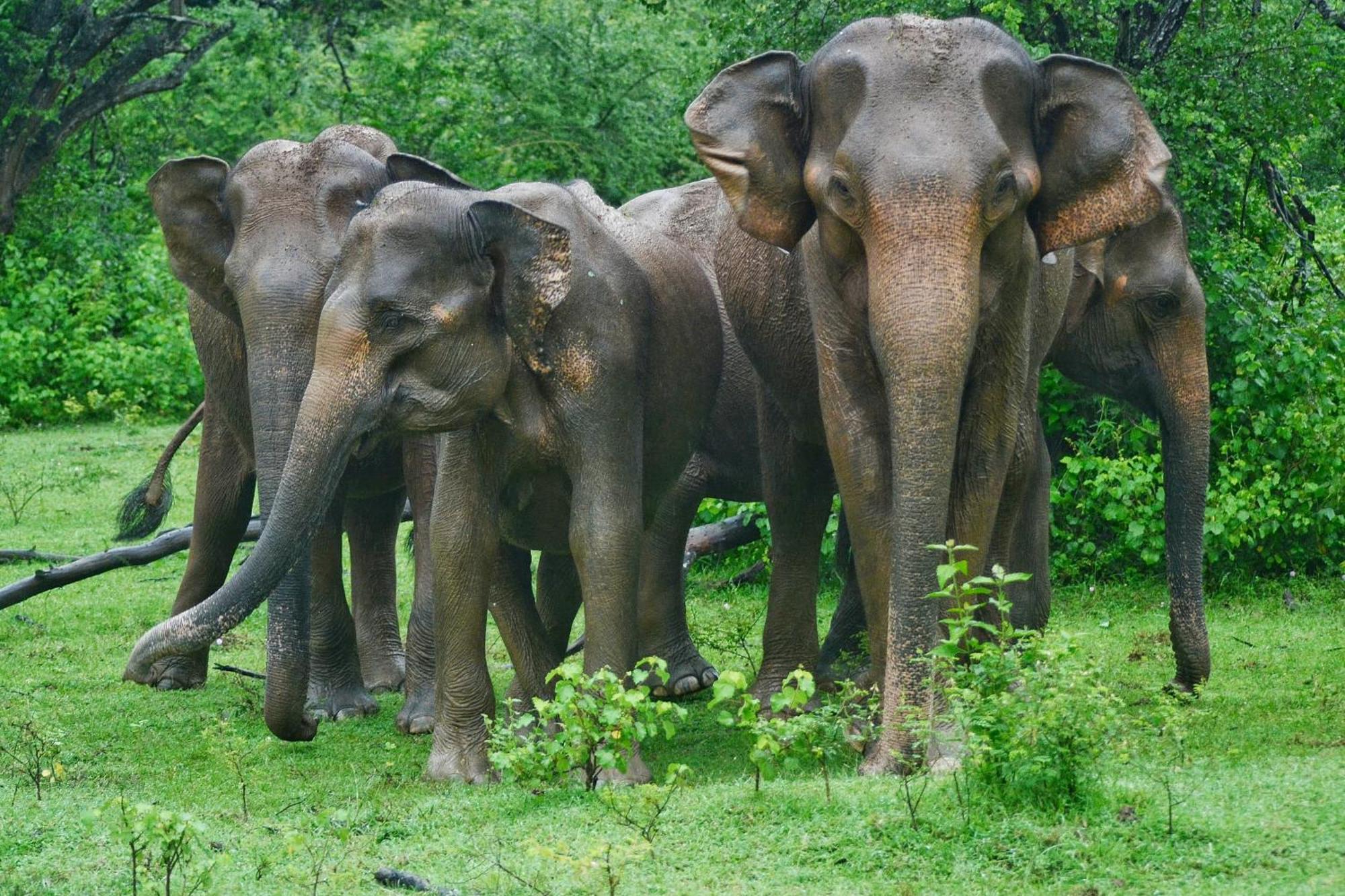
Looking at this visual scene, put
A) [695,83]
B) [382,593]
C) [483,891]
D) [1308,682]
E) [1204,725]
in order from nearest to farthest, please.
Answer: [483,891] → [1204,725] → [1308,682] → [382,593] → [695,83]

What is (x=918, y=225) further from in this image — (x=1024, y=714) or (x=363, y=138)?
(x=363, y=138)

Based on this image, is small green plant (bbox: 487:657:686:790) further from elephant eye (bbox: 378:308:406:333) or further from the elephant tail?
the elephant tail

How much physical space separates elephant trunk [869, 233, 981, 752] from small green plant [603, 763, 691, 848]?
0.73 meters

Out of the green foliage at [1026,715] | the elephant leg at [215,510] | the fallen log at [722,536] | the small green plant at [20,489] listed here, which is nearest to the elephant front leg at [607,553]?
the green foliage at [1026,715]

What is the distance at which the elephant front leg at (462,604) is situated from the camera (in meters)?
7.16

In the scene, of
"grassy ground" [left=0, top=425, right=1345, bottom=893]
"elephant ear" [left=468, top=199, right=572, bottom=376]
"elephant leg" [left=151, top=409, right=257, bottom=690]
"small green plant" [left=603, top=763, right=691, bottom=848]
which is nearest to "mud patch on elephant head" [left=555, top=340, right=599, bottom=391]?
"elephant ear" [left=468, top=199, right=572, bottom=376]

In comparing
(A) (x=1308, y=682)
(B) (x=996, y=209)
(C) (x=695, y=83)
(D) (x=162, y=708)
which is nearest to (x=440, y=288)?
(B) (x=996, y=209)

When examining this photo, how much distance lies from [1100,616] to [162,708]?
4530mm

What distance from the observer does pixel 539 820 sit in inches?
235

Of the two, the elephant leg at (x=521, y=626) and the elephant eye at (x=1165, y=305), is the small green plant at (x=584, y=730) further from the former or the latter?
the elephant eye at (x=1165, y=305)

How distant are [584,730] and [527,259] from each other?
5.50 ft

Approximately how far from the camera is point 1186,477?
8.26 meters

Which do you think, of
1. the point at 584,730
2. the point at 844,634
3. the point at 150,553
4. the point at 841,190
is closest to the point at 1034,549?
the point at 844,634

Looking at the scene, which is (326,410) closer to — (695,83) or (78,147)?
(695,83)
